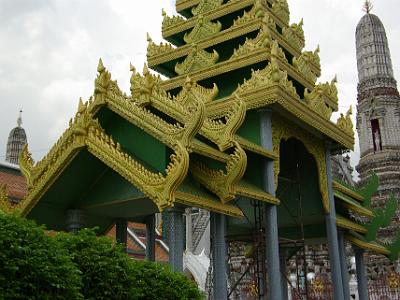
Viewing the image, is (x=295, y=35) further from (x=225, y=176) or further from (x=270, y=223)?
(x=225, y=176)

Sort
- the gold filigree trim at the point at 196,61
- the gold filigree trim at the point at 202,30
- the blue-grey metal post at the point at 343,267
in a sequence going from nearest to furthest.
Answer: the gold filigree trim at the point at 196,61 → the blue-grey metal post at the point at 343,267 → the gold filigree trim at the point at 202,30

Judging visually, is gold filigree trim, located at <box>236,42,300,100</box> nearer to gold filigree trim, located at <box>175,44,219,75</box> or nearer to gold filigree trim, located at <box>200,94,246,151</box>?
gold filigree trim, located at <box>200,94,246,151</box>

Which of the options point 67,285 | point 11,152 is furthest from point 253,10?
point 11,152

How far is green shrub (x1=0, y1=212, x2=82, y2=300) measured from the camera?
15.4 feet

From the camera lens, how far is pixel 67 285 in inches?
203

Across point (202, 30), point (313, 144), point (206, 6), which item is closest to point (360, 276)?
point (313, 144)

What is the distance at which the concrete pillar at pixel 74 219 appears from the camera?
9750 millimetres

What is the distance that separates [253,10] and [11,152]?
38224 millimetres

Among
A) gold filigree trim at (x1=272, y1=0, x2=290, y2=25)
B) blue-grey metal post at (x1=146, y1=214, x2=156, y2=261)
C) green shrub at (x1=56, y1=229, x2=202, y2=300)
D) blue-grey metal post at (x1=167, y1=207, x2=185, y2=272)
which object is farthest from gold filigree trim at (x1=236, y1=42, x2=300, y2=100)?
green shrub at (x1=56, y1=229, x2=202, y2=300)

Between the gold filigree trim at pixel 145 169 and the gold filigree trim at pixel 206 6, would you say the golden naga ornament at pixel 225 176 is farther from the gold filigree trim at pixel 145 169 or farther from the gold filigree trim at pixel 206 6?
the gold filigree trim at pixel 206 6

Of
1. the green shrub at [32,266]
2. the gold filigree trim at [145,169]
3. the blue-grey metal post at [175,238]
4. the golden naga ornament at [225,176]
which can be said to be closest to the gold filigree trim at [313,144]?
the golden naga ornament at [225,176]

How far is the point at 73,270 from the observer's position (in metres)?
5.28

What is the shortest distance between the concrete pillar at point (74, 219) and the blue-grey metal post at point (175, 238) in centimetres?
202

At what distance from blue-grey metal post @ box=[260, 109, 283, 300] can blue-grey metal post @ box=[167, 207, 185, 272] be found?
8.39ft
